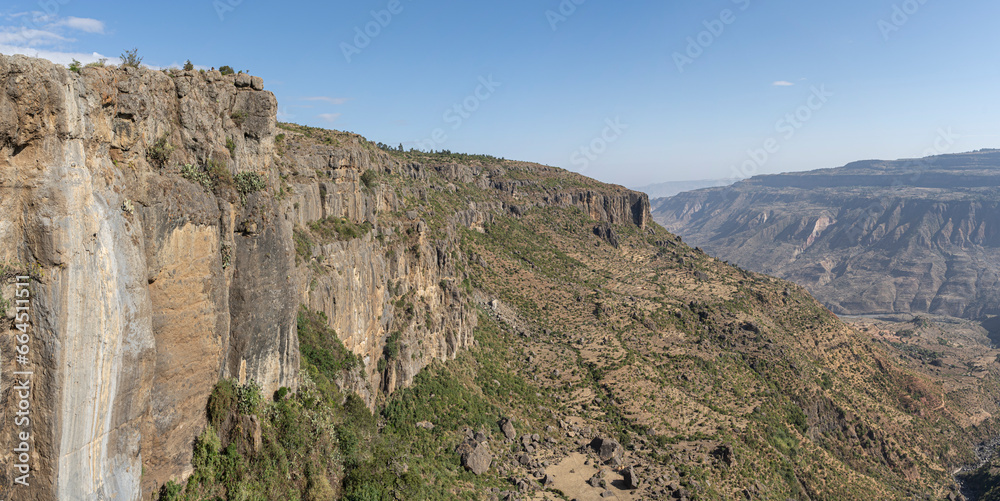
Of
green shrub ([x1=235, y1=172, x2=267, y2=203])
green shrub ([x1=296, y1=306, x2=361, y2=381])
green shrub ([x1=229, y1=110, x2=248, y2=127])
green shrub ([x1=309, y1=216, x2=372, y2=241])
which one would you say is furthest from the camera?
green shrub ([x1=309, y1=216, x2=372, y2=241])

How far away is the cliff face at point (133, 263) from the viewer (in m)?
13.3

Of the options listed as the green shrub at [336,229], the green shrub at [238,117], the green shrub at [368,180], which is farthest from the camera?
the green shrub at [368,180]

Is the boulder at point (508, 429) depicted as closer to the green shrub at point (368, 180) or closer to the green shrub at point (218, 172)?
the green shrub at point (368, 180)

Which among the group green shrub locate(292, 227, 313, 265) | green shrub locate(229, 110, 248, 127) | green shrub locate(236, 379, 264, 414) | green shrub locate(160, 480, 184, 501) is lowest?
green shrub locate(160, 480, 184, 501)

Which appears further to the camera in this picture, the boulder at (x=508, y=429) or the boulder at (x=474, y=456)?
the boulder at (x=508, y=429)

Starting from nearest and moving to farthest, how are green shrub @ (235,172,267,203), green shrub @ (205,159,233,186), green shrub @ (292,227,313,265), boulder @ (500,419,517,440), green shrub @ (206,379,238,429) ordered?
1. green shrub @ (206,379,238,429)
2. green shrub @ (205,159,233,186)
3. green shrub @ (235,172,267,203)
4. green shrub @ (292,227,313,265)
5. boulder @ (500,419,517,440)

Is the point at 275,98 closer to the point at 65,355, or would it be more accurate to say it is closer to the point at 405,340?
the point at 65,355

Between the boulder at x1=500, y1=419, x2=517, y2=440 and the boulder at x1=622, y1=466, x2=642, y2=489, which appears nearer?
the boulder at x1=622, y1=466, x2=642, y2=489

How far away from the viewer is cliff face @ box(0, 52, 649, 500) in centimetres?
1334

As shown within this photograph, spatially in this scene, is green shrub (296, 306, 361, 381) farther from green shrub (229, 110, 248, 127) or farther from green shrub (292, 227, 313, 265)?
green shrub (229, 110, 248, 127)

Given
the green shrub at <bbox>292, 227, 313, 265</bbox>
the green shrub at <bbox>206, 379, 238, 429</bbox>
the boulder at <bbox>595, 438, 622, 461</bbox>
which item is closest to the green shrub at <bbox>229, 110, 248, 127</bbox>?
the green shrub at <bbox>206, 379, 238, 429</bbox>

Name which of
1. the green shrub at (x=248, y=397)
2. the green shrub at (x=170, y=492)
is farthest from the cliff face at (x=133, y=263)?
the green shrub at (x=248, y=397)

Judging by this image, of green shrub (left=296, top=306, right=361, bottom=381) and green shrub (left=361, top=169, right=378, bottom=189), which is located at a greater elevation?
green shrub (left=361, top=169, right=378, bottom=189)

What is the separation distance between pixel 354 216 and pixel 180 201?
28077mm
